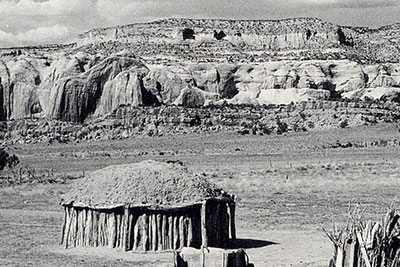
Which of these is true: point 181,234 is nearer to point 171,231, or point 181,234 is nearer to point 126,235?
point 171,231

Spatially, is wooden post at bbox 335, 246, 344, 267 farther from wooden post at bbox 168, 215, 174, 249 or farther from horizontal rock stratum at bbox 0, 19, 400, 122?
horizontal rock stratum at bbox 0, 19, 400, 122

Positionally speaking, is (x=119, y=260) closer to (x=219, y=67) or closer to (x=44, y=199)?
(x=44, y=199)

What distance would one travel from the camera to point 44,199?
112ft

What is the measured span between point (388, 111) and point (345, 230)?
60.8 m

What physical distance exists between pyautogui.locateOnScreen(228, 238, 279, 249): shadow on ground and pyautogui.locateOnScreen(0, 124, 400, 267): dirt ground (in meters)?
0.03

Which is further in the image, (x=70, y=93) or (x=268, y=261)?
(x=70, y=93)

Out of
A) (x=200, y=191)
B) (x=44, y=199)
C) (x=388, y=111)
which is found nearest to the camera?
(x=200, y=191)

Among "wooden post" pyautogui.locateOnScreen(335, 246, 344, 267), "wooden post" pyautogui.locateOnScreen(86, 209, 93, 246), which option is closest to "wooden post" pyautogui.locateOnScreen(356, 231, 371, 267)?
"wooden post" pyautogui.locateOnScreen(335, 246, 344, 267)

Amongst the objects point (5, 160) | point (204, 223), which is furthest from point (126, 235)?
point (5, 160)

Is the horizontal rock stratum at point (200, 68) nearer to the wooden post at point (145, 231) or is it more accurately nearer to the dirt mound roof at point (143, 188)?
the dirt mound roof at point (143, 188)

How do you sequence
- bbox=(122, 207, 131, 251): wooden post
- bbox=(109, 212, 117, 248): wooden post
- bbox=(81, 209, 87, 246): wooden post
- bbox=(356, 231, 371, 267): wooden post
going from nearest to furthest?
bbox=(356, 231, 371, 267): wooden post
bbox=(122, 207, 131, 251): wooden post
bbox=(109, 212, 117, 248): wooden post
bbox=(81, 209, 87, 246): wooden post

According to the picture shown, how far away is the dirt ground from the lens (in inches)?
790

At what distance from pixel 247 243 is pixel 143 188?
3.10m

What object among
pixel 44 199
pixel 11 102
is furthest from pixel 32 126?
pixel 44 199
